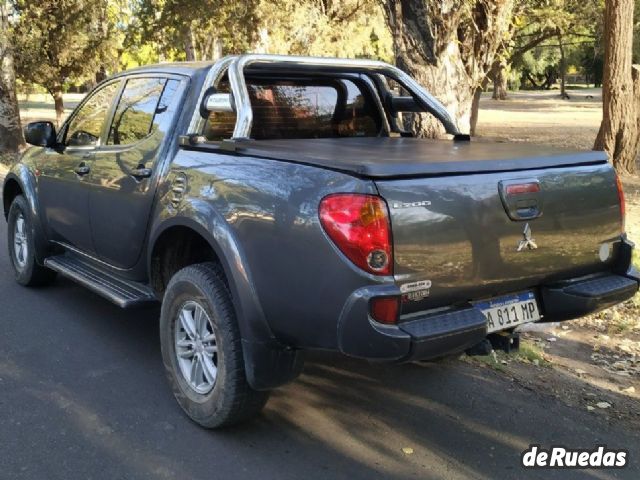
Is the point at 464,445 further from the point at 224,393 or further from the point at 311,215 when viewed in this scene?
the point at 311,215

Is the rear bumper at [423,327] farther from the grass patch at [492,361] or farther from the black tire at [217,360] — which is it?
the grass patch at [492,361]

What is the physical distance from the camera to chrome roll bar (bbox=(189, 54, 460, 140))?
3.93 metres

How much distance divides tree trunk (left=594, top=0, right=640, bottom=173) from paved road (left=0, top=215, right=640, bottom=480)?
Answer: 29.4 ft

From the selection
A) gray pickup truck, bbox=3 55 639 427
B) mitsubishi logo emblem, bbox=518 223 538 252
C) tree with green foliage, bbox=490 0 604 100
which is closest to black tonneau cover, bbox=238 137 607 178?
gray pickup truck, bbox=3 55 639 427

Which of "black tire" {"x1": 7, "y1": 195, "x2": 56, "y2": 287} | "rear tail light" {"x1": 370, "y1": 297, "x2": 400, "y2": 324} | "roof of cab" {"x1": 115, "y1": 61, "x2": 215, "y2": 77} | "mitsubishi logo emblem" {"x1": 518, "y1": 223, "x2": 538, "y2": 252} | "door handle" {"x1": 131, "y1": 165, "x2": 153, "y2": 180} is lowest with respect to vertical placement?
"black tire" {"x1": 7, "y1": 195, "x2": 56, "y2": 287}

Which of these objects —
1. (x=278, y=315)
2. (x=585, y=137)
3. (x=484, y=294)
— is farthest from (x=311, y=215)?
(x=585, y=137)

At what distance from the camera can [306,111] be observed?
4805mm

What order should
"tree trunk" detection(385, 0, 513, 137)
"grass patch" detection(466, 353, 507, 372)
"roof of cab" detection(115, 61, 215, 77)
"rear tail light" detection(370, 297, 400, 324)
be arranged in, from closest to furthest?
"rear tail light" detection(370, 297, 400, 324), "roof of cab" detection(115, 61, 215, 77), "grass patch" detection(466, 353, 507, 372), "tree trunk" detection(385, 0, 513, 137)

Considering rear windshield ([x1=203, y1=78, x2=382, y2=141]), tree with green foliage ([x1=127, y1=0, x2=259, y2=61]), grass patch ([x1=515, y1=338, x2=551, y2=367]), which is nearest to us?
rear windshield ([x1=203, y1=78, x2=382, y2=141])

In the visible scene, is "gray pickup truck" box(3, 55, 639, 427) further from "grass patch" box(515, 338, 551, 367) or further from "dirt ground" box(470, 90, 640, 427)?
"grass patch" box(515, 338, 551, 367)

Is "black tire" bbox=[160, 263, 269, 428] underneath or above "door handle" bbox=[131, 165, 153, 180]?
underneath

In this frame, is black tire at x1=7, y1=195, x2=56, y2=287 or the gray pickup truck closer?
the gray pickup truck

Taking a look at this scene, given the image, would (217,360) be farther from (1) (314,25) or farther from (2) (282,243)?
(1) (314,25)

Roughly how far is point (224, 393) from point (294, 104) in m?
2.14
